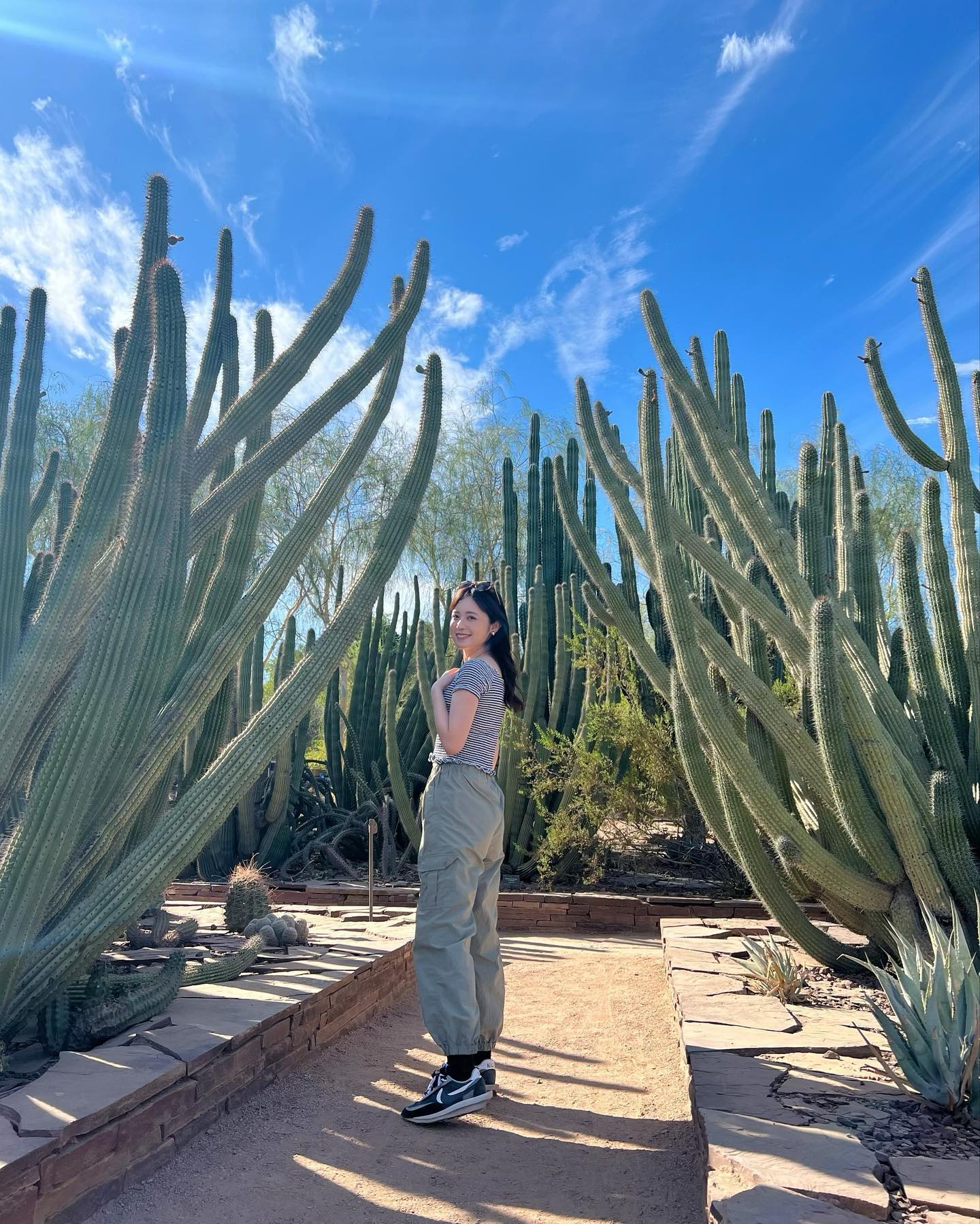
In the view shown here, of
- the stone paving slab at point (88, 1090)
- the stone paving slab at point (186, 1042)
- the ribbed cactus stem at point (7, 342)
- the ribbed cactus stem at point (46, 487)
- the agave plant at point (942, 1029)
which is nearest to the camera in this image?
the stone paving slab at point (88, 1090)

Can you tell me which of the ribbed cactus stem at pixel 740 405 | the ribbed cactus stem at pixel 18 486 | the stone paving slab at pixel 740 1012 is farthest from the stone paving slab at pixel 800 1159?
the ribbed cactus stem at pixel 740 405

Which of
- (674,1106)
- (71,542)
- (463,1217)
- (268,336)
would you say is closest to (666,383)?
(268,336)

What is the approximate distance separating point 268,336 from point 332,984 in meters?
3.28

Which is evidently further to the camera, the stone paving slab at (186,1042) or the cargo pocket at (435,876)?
the cargo pocket at (435,876)

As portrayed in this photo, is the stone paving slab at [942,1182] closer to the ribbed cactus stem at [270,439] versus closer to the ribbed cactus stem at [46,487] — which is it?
the ribbed cactus stem at [270,439]

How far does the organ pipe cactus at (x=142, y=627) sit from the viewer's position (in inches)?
124

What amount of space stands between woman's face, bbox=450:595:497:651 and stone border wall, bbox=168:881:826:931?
4276 millimetres

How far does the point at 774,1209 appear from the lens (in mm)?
1951

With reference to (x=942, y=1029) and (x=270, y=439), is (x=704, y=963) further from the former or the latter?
(x=270, y=439)

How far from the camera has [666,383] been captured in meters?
4.67

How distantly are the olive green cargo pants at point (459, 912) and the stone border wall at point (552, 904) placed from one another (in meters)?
4.06

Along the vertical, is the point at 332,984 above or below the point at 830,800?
below

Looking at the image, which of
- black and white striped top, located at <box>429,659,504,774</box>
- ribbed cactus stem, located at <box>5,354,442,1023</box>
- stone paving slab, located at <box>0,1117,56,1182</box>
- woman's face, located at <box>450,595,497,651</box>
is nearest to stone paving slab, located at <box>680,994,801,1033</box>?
black and white striped top, located at <box>429,659,504,774</box>

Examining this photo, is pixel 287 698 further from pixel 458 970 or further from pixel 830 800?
pixel 830 800
